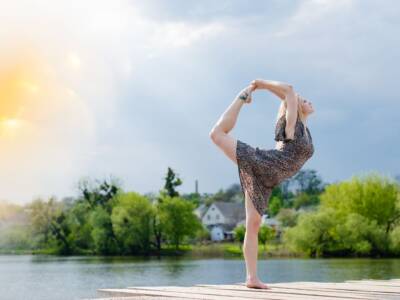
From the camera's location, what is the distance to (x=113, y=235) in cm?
8112

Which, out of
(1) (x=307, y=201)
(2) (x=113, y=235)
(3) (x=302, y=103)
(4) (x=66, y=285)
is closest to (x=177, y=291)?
(3) (x=302, y=103)

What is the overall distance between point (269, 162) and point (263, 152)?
0.12m

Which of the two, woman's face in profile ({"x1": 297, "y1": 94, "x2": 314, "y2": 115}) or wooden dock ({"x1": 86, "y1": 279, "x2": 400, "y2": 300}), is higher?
woman's face in profile ({"x1": 297, "y1": 94, "x2": 314, "y2": 115})

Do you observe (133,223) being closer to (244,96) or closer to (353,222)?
(353,222)

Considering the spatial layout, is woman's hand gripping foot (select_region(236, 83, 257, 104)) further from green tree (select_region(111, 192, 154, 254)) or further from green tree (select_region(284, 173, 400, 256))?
green tree (select_region(111, 192, 154, 254))

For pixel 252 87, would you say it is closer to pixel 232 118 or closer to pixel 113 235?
pixel 232 118

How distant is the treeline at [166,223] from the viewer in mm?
65938

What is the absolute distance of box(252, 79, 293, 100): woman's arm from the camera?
706cm

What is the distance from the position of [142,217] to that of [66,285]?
47295 mm

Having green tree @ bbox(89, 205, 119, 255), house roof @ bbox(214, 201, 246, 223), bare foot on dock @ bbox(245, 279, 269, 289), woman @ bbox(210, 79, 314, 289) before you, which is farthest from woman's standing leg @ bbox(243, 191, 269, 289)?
house roof @ bbox(214, 201, 246, 223)

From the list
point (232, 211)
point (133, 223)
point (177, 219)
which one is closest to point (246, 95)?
point (133, 223)

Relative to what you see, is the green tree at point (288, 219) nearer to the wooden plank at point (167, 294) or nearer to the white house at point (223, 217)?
the white house at point (223, 217)

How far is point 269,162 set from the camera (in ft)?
23.6

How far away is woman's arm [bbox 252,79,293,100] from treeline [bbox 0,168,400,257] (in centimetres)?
5915
